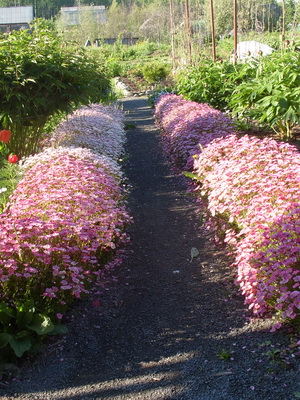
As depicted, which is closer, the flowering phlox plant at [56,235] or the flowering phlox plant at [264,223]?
the flowering phlox plant at [264,223]

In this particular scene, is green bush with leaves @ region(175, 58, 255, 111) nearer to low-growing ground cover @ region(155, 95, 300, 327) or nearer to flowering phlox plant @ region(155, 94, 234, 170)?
flowering phlox plant @ region(155, 94, 234, 170)

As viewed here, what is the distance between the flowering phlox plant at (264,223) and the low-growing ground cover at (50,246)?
1006 mm

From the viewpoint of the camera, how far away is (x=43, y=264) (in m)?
3.18

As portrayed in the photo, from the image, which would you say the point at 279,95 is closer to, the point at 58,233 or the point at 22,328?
the point at 58,233

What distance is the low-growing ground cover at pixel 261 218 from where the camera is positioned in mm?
2836

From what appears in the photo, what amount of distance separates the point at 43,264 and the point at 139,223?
2202 millimetres

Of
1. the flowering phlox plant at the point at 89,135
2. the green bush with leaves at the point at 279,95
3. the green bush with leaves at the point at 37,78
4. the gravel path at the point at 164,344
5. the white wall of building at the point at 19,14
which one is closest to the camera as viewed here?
the gravel path at the point at 164,344

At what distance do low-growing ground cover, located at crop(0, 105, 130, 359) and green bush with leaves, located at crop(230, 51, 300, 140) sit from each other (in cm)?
260

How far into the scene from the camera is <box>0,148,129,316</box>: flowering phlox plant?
303 centimetres

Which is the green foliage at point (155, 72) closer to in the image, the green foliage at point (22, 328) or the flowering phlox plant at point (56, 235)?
the flowering phlox plant at point (56, 235)

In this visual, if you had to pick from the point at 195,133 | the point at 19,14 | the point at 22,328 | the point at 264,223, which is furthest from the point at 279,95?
the point at 19,14

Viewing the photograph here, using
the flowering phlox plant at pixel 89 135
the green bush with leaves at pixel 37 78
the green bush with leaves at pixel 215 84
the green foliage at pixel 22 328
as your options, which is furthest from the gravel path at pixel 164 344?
the green bush with leaves at pixel 215 84

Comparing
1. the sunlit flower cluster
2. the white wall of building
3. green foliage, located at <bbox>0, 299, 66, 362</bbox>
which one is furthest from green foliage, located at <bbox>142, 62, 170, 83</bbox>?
the white wall of building

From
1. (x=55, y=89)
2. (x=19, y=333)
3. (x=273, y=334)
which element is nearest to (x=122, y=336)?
(x=19, y=333)
